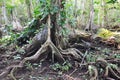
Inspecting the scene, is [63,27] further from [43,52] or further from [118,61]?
[118,61]

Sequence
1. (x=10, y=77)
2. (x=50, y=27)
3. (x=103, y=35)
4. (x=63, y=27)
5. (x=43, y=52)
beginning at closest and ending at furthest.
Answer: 1. (x=10, y=77)
2. (x=43, y=52)
3. (x=50, y=27)
4. (x=63, y=27)
5. (x=103, y=35)

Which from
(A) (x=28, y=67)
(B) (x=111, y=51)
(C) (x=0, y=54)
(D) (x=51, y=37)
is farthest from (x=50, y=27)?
(B) (x=111, y=51)

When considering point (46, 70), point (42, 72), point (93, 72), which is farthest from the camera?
point (46, 70)

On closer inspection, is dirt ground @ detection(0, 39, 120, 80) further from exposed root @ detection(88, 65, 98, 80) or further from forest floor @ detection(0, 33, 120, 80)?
exposed root @ detection(88, 65, 98, 80)

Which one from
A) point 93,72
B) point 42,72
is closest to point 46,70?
point 42,72

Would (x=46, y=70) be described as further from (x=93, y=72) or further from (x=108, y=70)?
(x=108, y=70)

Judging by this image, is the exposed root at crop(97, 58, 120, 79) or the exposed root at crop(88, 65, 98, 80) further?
the exposed root at crop(97, 58, 120, 79)

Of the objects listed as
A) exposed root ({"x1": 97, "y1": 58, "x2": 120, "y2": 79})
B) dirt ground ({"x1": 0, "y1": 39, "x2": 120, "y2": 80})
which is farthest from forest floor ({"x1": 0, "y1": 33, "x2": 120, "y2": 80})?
exposed root ({"x1": 97, "y1": 58, "x2": 120, "y2": 79})

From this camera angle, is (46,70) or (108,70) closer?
(108,70)

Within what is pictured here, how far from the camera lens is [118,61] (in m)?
6.77

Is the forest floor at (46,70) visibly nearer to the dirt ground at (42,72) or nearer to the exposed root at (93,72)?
the dirt ground at (42,72)

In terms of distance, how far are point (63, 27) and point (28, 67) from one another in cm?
204

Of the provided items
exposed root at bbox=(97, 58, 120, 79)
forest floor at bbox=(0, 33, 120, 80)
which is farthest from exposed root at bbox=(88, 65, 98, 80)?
exposed root at bbox=(97, 58, 120, 79)

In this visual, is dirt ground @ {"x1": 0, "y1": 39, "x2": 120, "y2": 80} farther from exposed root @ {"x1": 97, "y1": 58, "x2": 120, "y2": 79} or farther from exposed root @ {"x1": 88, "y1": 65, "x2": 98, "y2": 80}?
exposed root @ {"x1": 97, "y1": 58, "x2": 120, "y2": 79}
